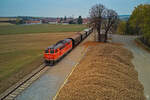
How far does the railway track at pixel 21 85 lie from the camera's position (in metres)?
9.71

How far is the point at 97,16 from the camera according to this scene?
32.6 meters

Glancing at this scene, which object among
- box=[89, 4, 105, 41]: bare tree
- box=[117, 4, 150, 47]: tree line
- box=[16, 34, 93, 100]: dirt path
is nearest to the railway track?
box=[16, 34, 93, 100]: dirt path

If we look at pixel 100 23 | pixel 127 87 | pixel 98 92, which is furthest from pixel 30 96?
pixel 100 23

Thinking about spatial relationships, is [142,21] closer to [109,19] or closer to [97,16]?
[109,19]

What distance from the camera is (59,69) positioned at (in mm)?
15102

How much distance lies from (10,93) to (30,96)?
1.89 m

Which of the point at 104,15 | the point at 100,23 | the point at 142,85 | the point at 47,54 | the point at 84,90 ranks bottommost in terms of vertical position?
the point at 142,85

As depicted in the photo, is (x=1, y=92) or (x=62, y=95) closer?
(x=62, y=95)

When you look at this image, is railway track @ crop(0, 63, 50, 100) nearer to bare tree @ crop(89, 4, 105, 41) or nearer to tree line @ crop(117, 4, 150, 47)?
bare tree @ crop(89, 4, 105, 41)

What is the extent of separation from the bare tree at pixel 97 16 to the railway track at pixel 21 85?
20842mm

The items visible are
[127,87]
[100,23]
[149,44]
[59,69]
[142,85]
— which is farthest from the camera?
[100,23]

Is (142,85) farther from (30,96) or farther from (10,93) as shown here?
(10,93)

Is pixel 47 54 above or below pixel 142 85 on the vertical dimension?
above

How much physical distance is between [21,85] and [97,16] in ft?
87.7
